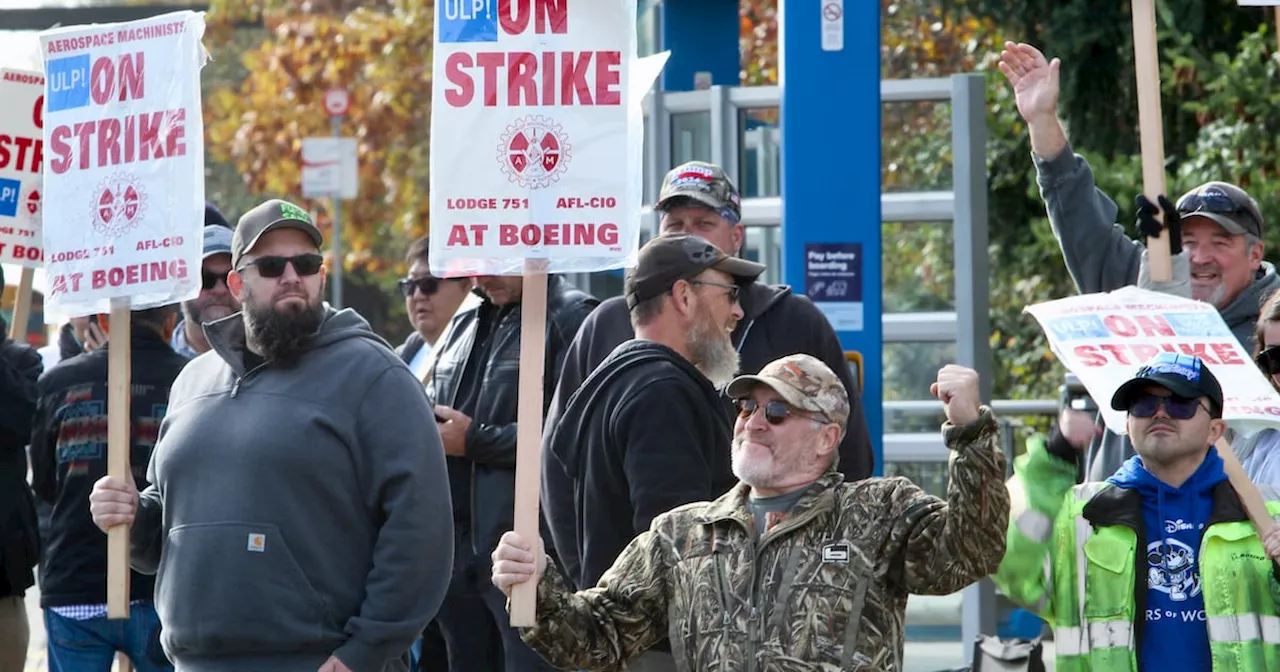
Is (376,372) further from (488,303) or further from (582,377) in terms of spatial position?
(488,303)

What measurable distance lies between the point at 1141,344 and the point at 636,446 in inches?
54.6

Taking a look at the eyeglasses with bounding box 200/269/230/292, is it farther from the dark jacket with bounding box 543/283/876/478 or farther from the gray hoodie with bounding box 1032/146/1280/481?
the gray hoodie with bounding box 1032/146/1280/481

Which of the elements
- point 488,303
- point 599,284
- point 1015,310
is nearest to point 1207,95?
point 1015,310

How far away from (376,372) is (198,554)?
0.67m

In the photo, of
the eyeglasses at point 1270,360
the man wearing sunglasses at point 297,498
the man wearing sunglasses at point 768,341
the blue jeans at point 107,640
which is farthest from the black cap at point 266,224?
the eyeglasses at point 1270,360

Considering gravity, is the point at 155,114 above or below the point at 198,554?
above

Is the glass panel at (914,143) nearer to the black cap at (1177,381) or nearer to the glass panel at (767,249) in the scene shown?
the glass panel at (767,249)

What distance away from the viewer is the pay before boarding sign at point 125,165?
6508mm

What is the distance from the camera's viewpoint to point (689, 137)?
10.3m

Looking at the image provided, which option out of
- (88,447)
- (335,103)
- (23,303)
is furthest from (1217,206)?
(335,103)

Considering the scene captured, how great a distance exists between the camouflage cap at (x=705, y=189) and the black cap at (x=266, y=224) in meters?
1.75

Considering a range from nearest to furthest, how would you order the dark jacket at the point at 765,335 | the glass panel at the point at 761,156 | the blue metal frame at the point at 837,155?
1. the dark jacket at the point at 765,335
2. the blue metal frame at the point at 837,155
3. the glass panel at the point at 761,156

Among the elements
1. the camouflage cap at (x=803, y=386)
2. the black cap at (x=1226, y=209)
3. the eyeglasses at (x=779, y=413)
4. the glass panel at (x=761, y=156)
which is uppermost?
the glass panel at (x=761, y=156)

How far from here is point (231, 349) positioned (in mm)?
6031
